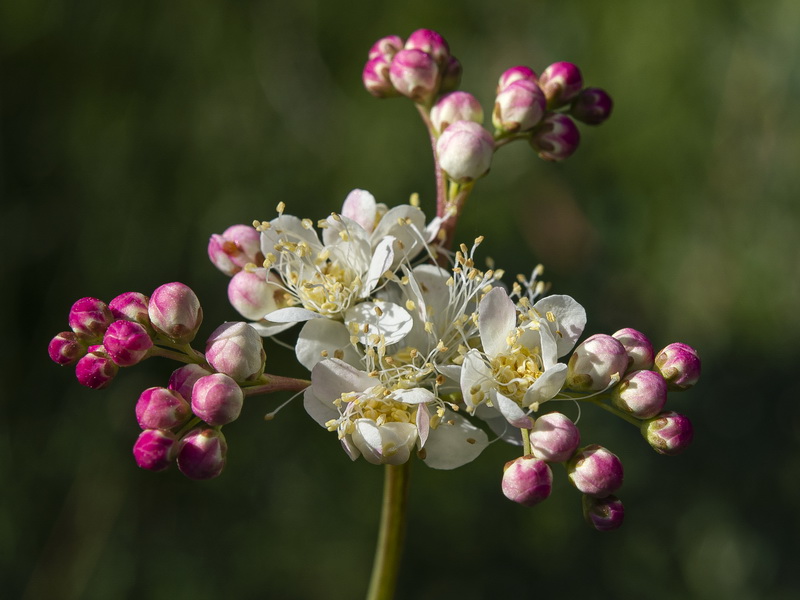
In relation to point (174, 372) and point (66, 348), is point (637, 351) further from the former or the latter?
point (66, 348)

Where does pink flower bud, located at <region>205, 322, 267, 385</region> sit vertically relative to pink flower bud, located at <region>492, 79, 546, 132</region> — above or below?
below

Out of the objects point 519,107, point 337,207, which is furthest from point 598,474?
point 337,207

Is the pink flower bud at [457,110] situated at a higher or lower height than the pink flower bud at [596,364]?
higher

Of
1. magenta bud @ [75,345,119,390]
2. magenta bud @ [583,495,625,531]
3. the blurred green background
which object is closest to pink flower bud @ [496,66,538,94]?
magenta bud @ [583,495,625,531]

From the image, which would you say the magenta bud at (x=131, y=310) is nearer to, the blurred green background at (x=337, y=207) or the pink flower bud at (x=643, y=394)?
the pink flower bud at (x=643, y=394)

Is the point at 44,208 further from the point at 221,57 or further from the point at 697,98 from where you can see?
the point at 697,98

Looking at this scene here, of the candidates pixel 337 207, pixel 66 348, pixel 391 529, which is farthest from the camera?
pixel 337 207

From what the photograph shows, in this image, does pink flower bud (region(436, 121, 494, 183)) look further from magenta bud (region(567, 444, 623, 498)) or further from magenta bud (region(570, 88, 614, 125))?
magenta bud (region(567, 444, 623, 498))

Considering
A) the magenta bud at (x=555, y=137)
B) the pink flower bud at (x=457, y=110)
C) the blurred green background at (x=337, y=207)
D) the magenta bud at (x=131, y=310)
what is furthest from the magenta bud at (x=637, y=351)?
the blurred green background at (x=337, y=207)
